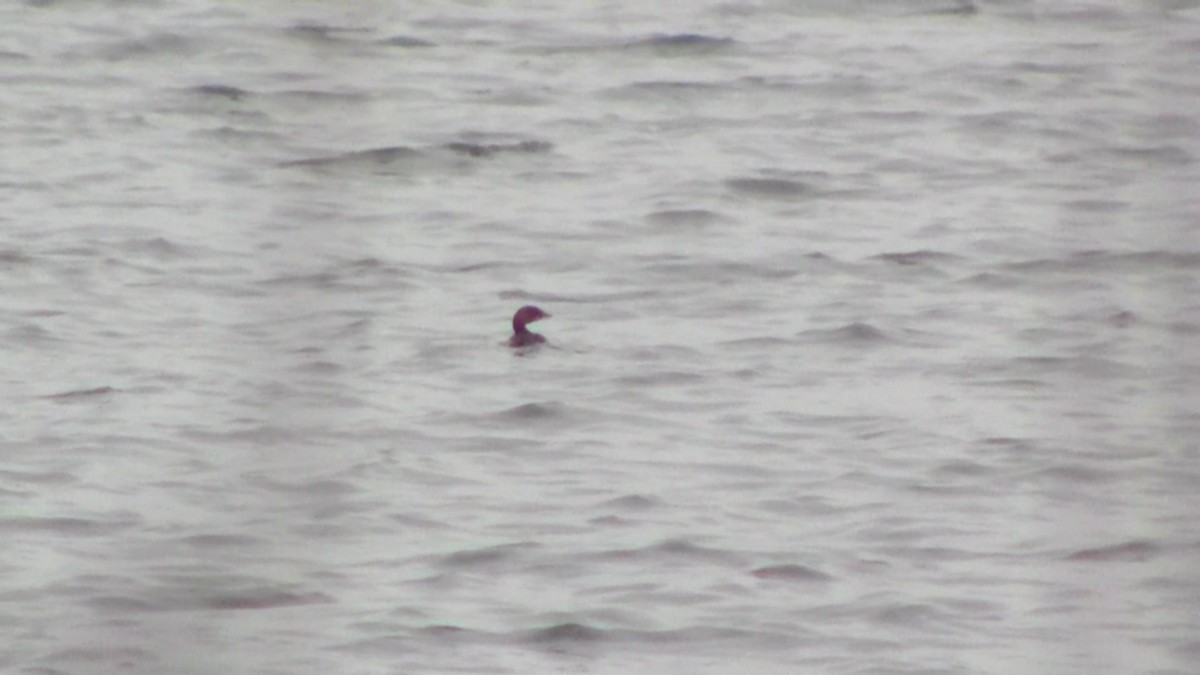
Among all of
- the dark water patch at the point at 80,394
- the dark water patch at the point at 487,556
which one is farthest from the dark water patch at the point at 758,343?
the dark water patch at the point at 487,556

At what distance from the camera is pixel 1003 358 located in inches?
354

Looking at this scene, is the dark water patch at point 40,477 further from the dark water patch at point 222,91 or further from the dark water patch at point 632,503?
the dark water patch at point 222,91

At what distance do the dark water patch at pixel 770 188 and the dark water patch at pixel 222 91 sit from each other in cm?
312

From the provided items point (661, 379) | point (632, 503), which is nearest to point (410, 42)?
point (661, 379)

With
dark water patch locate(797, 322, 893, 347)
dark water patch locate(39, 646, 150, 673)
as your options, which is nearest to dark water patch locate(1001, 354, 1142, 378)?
dark water patch locate(797, 322, 893, 347)

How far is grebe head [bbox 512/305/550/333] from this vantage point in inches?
355

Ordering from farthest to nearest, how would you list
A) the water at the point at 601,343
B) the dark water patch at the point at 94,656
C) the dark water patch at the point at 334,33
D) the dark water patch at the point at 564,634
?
the dark water patch at the point at 564,634 < the dark water patch at the point at 94,656 < the water at the point at 601,343 < the dark water patch at the point at 334,33

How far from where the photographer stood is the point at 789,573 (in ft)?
21.2

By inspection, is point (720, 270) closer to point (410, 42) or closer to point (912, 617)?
point (912, 617)

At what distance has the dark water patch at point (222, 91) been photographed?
13430mm

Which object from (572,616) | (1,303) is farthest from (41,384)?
(572,616)

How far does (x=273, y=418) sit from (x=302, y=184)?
360 mm

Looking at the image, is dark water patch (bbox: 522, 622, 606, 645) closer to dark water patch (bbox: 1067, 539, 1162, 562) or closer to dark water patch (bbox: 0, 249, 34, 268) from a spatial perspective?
dark water patch (bbox: 1067, 539, 1162, 562)

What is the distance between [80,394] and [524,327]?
1.75 m
